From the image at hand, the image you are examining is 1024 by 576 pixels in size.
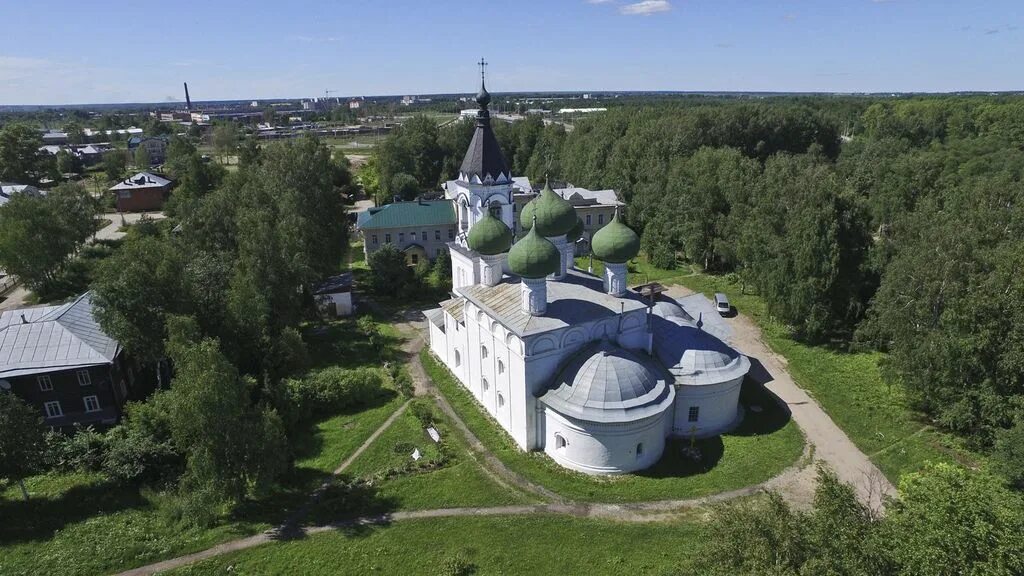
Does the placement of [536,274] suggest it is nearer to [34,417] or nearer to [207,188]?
[34,417]

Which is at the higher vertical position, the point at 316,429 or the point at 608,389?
the point at 608,389

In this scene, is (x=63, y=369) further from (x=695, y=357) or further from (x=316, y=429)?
(x=695, y=357)

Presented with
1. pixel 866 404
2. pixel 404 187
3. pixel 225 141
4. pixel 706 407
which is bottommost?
pixel 866 404

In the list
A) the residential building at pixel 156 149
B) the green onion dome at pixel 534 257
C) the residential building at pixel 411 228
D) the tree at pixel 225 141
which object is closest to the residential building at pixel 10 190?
the residential building at pixel 411 228

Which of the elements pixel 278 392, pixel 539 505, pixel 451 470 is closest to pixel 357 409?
pixel 278 392

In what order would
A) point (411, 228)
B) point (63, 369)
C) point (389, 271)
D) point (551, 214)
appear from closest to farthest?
point (63, 369)
point (551, 214)
point (389, 271)
point (411, 228)

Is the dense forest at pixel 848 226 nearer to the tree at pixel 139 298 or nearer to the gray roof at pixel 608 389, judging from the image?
the gray roof at pixel 608 389

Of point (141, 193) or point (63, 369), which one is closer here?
point (63, 369)

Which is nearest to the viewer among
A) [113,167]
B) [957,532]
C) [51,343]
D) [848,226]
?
[957,532]

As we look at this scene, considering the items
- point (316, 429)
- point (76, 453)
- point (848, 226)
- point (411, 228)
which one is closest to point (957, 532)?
point (316, 429)
